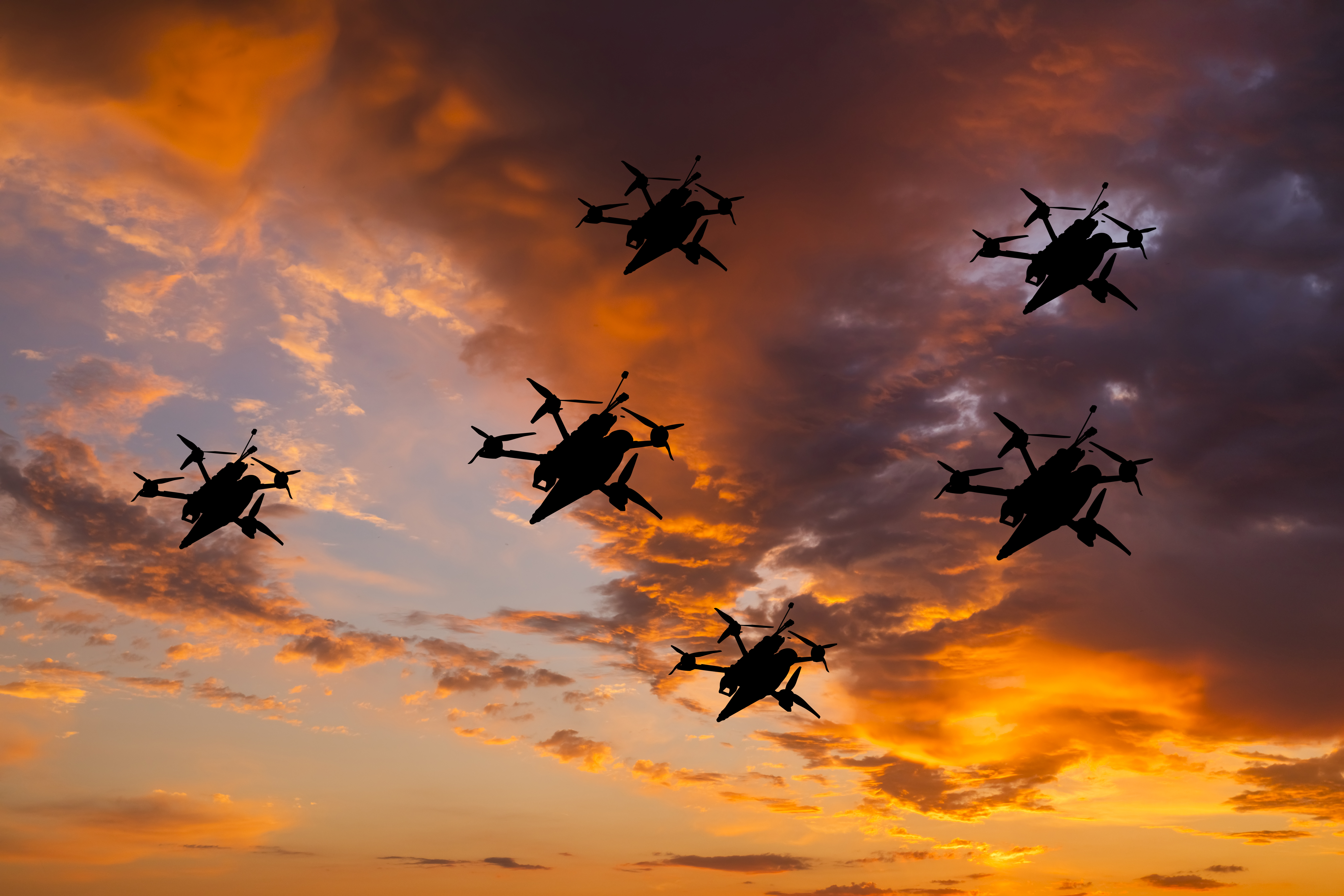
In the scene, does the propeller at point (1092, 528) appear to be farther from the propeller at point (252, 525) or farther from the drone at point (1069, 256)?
the propeller at point (252, 525)

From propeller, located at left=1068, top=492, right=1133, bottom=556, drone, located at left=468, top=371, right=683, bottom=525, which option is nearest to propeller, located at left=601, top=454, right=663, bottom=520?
drone, located at left=468, top=371, right=683, bottom=525

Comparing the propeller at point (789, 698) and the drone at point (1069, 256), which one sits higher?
the drone at point (1069, 256)

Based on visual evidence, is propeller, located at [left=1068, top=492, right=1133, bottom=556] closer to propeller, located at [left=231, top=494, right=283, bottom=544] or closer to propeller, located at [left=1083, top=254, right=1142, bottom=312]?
propeller, located at [left=1083, top=254, right=1142, bottom=312]

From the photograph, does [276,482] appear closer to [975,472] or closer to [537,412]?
[537,412]

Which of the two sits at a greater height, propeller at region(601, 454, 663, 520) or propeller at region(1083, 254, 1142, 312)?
propeller at region(1083, 254, 1142, 312)

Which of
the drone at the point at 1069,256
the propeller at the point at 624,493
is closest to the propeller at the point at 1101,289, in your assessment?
the drone at the point at 1069,256

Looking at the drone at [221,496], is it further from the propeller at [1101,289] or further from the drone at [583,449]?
the propeller at [1101,289]

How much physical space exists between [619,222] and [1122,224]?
35885 millimetres

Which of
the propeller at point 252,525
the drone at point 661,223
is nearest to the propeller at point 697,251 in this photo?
the drone at point 661,223

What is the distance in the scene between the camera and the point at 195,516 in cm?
6316

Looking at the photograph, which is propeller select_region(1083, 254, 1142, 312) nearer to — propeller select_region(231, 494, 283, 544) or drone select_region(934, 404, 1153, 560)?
drone select_region(934, 404, 1153, 560)

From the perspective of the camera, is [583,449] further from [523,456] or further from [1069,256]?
[1069,256]

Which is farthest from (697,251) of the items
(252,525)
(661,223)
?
(252,525)

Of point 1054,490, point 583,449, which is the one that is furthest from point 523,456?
point 1054,490
